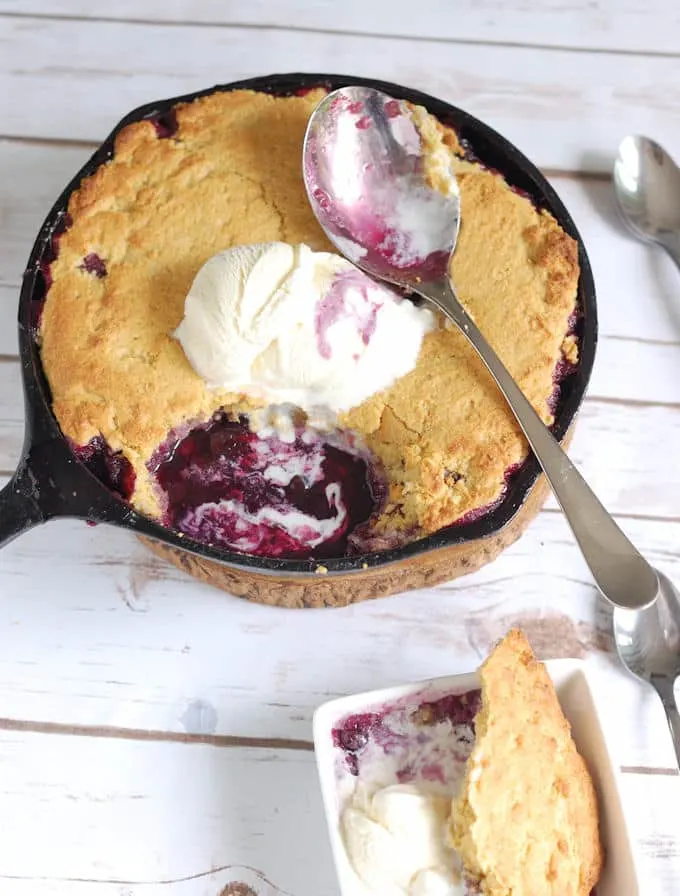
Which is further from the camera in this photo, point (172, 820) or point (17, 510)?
point (172, 820)

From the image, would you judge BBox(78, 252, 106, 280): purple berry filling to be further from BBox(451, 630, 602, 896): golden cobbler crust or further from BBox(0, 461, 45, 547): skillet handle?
BBox(451, 630, 602, 896): golden cobbler crust

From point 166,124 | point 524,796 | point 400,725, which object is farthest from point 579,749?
point 166,124

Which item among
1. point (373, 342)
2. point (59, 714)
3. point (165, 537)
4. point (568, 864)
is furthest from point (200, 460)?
point (568, 864)

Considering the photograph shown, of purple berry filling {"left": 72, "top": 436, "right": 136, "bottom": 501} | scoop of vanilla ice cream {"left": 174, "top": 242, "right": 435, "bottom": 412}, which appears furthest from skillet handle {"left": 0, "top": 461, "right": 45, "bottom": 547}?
scoop of vanilla ice cream {"left": 174, "top": 242, "right": 435, "bottom": 412}

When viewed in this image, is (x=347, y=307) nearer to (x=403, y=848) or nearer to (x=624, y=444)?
(x=624, y=444)

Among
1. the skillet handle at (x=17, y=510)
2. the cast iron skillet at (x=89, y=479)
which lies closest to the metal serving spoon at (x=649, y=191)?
the cast iron skillet at (x=89, y=479)
